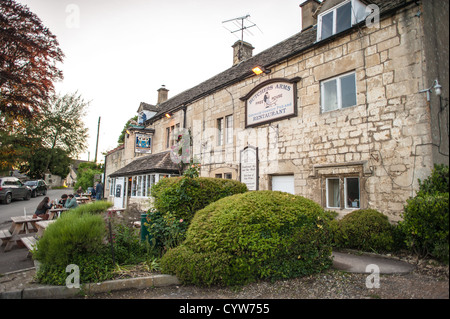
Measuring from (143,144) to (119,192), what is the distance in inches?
165

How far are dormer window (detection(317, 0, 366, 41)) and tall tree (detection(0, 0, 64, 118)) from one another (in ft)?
35.8

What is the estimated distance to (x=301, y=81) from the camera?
29.1ft

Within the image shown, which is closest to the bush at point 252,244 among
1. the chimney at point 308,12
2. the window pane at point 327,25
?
the window pane at point 327,25

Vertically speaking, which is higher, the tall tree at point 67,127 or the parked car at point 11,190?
the tall tree at point 67,127

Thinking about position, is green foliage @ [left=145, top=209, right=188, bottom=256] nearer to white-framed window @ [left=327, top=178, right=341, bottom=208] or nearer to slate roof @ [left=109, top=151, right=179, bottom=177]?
white-framed window @ [left=327, top=178, right=341, bottom=208]

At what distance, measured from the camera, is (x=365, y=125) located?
7074 millimetres

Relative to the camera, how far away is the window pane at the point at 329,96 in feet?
26.5

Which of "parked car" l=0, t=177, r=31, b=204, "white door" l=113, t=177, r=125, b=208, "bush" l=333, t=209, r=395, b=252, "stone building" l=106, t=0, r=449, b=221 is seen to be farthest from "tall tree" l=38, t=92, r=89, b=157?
"bush" l=333, t=209, r=395, b=252

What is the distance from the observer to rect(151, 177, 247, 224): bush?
5707 millimetres

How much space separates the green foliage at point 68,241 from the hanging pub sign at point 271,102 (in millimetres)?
6932

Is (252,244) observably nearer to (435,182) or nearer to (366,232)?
(366,232)

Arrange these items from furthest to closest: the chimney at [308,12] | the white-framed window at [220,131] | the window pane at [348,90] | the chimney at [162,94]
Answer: the chimney at [162,94] → the white-framed window at [220,131] → the chimney at [308,12] → the window pane at [348,90]

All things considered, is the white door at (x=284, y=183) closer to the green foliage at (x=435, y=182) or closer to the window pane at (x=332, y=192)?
the window pane at (x=332, y=192)
